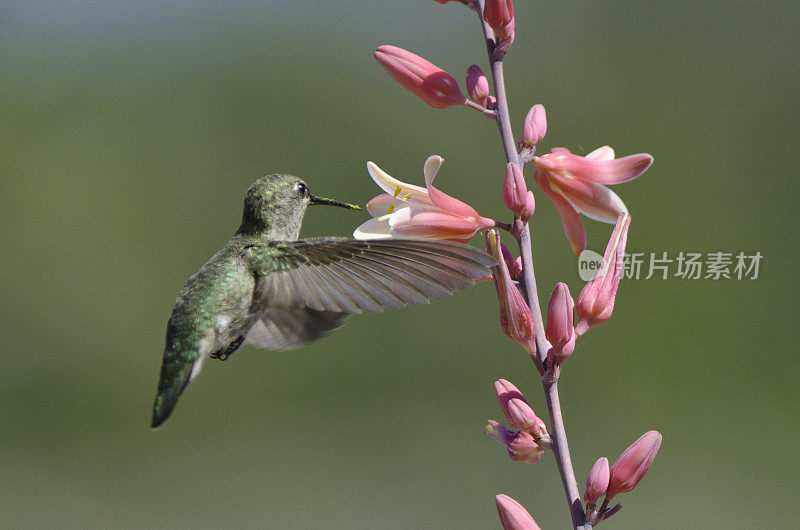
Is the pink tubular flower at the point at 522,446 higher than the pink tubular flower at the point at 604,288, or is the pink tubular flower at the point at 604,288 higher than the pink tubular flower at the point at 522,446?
the pink tubular flower at the point at 604,288

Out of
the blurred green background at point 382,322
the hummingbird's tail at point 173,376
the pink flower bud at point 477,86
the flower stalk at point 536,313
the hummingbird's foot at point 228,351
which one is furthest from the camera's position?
the blurred green background at point 382,322

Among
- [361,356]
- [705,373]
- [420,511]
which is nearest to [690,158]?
[705,373]

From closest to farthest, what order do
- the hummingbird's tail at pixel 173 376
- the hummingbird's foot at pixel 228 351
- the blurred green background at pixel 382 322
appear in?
the hummingbird's tail at pixel 173 376
the hummingbird's foot at pixel 228 351
the blurred green background at pixel 382 322

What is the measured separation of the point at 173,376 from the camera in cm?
192

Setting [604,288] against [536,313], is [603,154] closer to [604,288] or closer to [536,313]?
[604,288]

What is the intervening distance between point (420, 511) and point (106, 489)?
2.95m

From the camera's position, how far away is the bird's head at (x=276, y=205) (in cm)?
210

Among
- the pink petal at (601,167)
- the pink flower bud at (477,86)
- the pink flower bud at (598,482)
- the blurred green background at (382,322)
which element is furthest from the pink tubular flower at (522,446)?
the blurred green background at (382,322)

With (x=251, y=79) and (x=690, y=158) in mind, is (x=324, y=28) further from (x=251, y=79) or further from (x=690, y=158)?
(x=690, y=158)

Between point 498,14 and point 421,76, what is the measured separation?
0.80 feet

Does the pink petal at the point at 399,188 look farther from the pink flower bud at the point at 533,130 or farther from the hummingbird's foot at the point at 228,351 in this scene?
the hummingbird's foot at the point at 228,351

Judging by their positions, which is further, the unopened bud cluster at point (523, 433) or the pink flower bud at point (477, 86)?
the pink flower bud at point (477, 86)

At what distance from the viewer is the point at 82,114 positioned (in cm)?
752

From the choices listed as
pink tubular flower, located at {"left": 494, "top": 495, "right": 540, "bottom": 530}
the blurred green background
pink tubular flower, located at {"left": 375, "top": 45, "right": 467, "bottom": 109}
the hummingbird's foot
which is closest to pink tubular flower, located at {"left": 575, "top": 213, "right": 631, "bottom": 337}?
pink tubular flower, located at {"left": 494, "top": 495, "right": 540, "bottom": 530}
